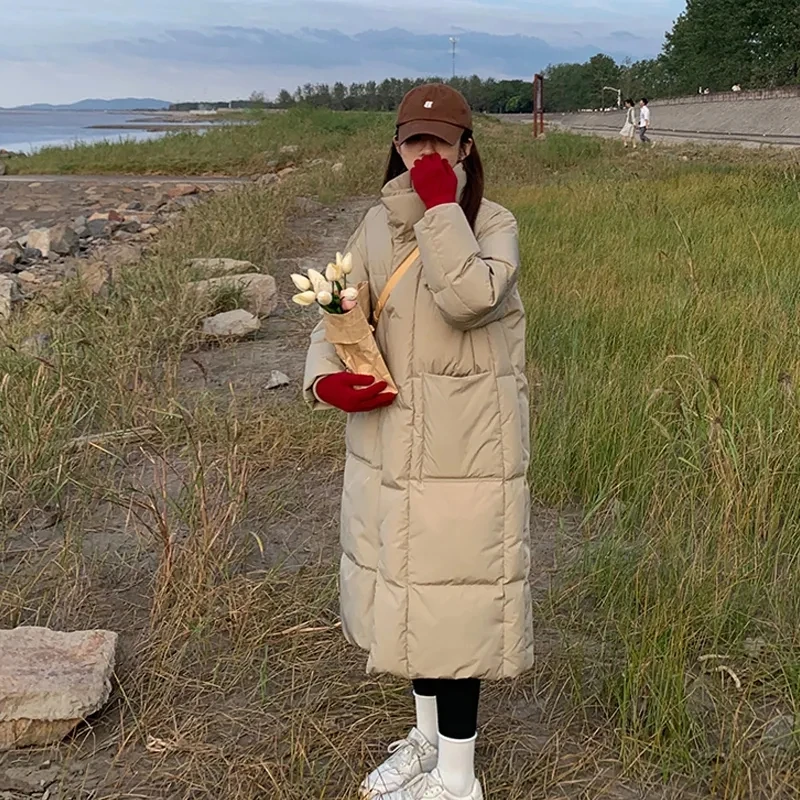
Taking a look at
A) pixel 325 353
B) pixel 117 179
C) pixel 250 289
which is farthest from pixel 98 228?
pixel 325 353

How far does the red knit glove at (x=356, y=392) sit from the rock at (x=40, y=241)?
13358 millimetres

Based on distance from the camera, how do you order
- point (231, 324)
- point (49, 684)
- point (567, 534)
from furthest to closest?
point (231, 324)
point (567, 534)
point (49, 684)

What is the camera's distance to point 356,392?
1.75 m

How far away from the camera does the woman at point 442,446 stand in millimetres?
1757

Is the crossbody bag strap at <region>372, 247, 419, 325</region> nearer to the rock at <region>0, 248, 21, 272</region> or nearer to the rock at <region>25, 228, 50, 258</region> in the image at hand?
the rock at <region>0, 248, 21, 272</region>

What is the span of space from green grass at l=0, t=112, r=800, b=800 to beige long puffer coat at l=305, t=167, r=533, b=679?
19.7 inches

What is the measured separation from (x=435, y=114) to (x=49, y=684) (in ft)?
5.32

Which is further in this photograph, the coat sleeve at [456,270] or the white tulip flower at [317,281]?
the white tulip flower at [317,281]

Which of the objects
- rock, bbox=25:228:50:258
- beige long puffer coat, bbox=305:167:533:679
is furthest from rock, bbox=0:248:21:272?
beige long puffer coat, bbox=305:167:533:679

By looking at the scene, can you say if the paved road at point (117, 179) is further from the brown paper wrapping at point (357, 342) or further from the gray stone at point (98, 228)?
the brown paper wrapping at point (357, 342)

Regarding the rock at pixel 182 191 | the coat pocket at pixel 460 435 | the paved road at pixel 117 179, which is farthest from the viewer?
the paved road at pixel 117 179

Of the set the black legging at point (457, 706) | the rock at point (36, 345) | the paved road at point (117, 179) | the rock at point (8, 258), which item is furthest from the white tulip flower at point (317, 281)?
the paved road at point (117, 179)

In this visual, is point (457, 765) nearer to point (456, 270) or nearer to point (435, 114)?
point (456, 270)

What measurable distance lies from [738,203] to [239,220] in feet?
16.9
